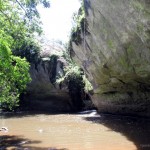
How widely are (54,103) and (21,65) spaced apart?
16.5m

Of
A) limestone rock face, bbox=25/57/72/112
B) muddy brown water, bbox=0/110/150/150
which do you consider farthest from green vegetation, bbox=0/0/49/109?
limestone rock face, bbox=25/57/72/112

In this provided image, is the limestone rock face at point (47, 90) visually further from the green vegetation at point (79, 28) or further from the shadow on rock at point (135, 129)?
the green vegetation at point (79, 28)

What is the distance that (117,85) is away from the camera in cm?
1939

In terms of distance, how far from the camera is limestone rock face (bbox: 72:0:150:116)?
1045 centimetres

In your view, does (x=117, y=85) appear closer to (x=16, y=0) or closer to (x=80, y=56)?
(x=80, y=56)

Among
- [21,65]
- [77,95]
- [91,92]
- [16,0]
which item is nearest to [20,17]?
[16,0]

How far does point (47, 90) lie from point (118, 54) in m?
16.3

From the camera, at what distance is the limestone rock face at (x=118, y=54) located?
34.3 feet

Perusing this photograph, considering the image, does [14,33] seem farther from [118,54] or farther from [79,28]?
[79,28]

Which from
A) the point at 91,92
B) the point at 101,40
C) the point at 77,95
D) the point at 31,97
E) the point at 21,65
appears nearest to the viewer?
the point at 21,65

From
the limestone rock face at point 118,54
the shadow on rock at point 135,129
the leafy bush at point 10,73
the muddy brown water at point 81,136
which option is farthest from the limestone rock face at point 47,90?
the leafy bush at point 10,73

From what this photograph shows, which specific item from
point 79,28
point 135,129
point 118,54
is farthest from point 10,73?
point 79,28

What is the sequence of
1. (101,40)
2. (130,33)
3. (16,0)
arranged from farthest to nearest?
(101,40) < (16,0) < (130,33)

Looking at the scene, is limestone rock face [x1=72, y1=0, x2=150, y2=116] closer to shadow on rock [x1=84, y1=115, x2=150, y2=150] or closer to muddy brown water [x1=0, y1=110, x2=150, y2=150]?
shadow on rock [x1=84, y1=115, x2=150, y2=150]
